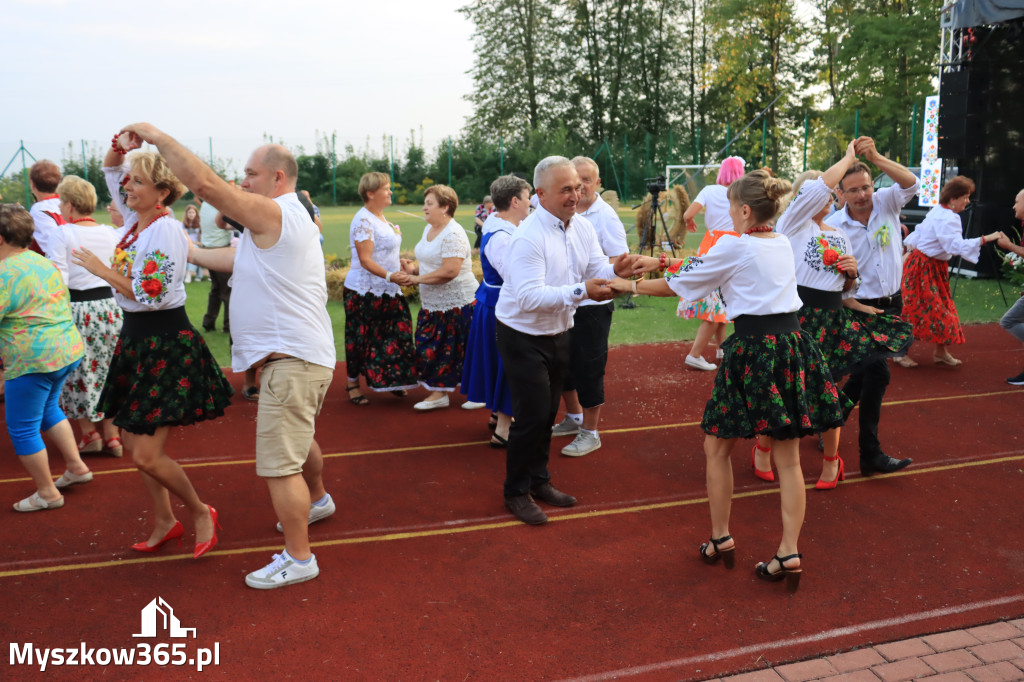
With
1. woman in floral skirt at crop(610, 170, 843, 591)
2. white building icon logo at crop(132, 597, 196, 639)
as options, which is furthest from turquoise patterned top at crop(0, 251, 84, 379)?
woman in floral skirt at crop(610, 170, 843, 591)

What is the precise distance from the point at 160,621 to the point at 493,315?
3.07m

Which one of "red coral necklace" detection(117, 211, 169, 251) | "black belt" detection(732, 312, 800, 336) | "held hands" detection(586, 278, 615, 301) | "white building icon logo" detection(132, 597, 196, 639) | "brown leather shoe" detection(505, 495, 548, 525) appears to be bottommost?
"brown leather shoe" detection(505, 495, 548, 525)

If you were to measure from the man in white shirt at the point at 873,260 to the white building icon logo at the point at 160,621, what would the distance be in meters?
3.91

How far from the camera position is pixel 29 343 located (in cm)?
433

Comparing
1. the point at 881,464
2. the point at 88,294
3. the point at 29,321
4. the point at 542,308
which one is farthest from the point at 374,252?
the point at 881,464

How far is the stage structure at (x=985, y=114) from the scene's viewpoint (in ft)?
42.0

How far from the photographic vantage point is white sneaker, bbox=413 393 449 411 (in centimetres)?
655

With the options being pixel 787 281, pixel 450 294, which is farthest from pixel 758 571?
pixel 450 294

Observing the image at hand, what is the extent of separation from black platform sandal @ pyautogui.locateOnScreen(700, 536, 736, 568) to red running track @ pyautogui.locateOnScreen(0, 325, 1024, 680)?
51 mm

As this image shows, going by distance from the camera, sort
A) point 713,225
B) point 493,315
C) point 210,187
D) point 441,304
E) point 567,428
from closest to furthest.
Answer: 1. point 210,187
2. point 493,315
3. point 567,428
4. point 441,304
5. point 713,225

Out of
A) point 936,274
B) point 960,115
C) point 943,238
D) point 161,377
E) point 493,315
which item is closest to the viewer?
point 161,377

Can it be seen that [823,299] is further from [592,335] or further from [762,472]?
[592,335]

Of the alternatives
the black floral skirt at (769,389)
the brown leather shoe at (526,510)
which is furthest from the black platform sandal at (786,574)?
the brown leather shoe at (526,510)

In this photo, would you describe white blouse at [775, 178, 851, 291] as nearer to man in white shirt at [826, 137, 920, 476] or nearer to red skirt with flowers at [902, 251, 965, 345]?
man in white shirt at [826, 137, 920, 476]
